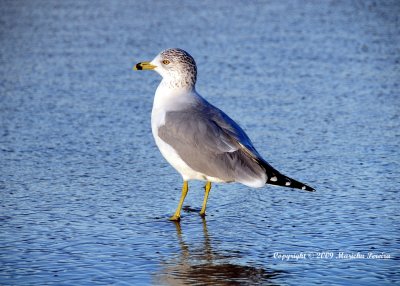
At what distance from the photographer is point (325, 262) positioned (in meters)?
5.05

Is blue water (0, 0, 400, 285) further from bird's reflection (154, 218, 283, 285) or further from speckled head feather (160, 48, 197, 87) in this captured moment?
speckled head feather (160, 48, 197, 87)

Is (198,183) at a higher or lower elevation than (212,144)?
lower

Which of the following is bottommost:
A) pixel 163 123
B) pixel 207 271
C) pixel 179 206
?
pixel 207 271

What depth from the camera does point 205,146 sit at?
6031mm

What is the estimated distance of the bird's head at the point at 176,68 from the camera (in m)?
6.64

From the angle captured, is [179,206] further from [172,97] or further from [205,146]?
[172,97]

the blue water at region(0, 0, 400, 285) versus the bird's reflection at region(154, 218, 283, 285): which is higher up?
the blue water at region(0, 0, 400, 285)

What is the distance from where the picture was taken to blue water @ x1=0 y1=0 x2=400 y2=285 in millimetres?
5121

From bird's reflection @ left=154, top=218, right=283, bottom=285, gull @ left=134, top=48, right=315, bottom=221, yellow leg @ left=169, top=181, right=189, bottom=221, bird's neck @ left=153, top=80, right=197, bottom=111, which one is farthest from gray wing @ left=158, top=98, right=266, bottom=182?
bird's reflection @ left=154, top=218, right=283, bottom=285

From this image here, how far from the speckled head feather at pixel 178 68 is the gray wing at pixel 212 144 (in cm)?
45

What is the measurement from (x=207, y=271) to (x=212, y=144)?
1.33 metres

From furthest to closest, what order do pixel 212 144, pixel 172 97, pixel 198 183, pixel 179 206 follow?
1. pixel 198 183
2. pixel 172 97
3. pixel 179 206
4. pixel 212 144

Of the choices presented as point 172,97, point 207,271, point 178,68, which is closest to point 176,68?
point 178,68

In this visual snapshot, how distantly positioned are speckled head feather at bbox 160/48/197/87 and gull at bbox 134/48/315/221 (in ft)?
0.51
